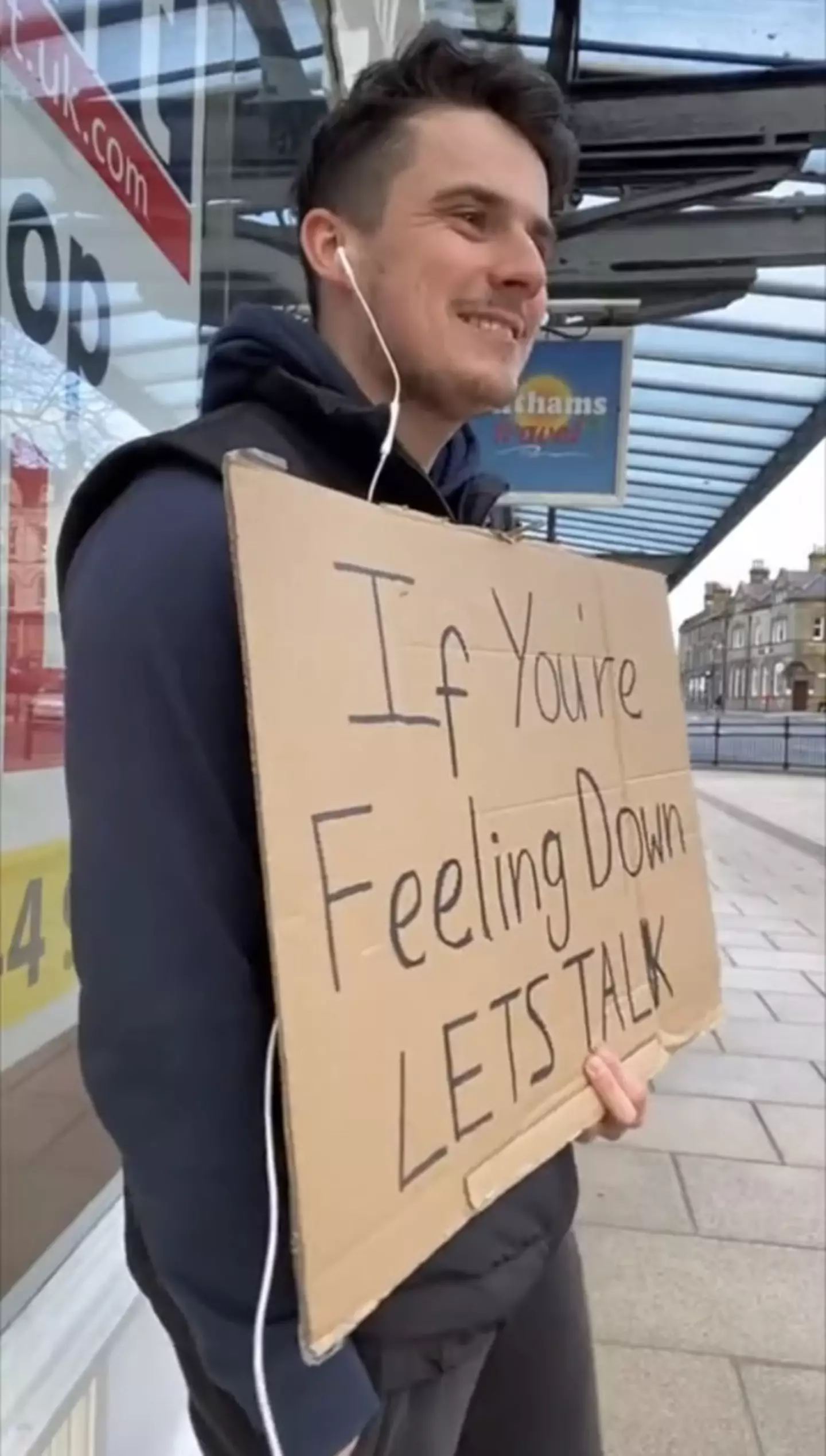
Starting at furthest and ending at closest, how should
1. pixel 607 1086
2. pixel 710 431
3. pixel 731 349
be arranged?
1. pixel 710 431
2. pixel 731 349
3. pixel 607 1086

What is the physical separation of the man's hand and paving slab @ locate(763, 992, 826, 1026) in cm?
435

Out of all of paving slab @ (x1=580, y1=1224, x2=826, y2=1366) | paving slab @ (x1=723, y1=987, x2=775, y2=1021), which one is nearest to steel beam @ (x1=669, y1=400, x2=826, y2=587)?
paving slab @ (x1=723, y1=987, x2=775, y2=1021)

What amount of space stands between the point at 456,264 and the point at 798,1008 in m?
4.94

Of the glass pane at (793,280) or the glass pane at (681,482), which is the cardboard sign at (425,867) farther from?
the glass pane at (681,482)

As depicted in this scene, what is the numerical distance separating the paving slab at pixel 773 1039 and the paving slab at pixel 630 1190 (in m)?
1.17

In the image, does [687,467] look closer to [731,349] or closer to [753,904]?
[731,349]

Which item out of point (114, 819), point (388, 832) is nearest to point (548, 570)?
point (388, 832)

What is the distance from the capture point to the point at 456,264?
3.77 feet

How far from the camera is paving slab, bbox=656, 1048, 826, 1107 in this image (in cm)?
423

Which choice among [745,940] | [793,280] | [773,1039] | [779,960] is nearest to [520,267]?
[773,1039]

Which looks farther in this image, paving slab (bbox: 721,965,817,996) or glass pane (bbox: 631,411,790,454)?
glass pane (bbox: 631,411,790,454)

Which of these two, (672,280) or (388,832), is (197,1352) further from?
(672,280)

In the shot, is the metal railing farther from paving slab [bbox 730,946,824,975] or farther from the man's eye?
the man's eye

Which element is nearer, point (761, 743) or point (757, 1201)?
point (757, 1201)
